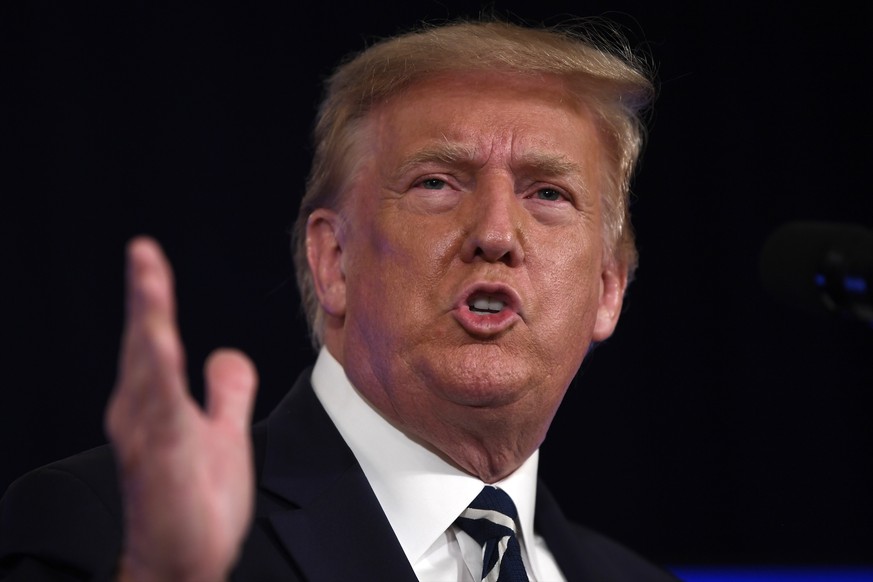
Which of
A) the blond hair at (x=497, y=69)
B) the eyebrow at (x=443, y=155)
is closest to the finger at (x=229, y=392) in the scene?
the eyebrow at (x=443, y=155)

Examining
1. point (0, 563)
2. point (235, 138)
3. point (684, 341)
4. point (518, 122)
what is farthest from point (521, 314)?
point (684, 341)

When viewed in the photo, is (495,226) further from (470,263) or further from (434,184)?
(434,184)

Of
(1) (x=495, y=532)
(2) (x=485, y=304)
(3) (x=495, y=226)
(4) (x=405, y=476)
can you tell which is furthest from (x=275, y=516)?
(3) (x=495, y=226)

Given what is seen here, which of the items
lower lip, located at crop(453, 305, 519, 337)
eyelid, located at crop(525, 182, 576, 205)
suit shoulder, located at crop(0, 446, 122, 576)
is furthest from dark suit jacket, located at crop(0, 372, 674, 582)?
eyelid, located at crop(525, 182, 576, 205)

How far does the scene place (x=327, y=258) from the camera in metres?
2.40

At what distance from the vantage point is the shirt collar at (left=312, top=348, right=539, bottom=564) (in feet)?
6.92

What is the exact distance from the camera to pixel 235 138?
3.20m

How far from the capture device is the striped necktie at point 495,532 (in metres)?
2.10

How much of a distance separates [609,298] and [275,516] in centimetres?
89

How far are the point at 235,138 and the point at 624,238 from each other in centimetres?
114

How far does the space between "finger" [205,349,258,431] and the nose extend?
33.9 inches

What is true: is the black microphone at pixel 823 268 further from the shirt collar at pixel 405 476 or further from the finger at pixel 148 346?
the shirt collar at pixel 405 476

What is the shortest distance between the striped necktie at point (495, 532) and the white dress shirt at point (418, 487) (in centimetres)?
2

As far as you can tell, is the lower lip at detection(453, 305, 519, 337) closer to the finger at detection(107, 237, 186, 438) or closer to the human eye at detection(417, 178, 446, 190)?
the human eye at detection(417, 178, 446, 190)
